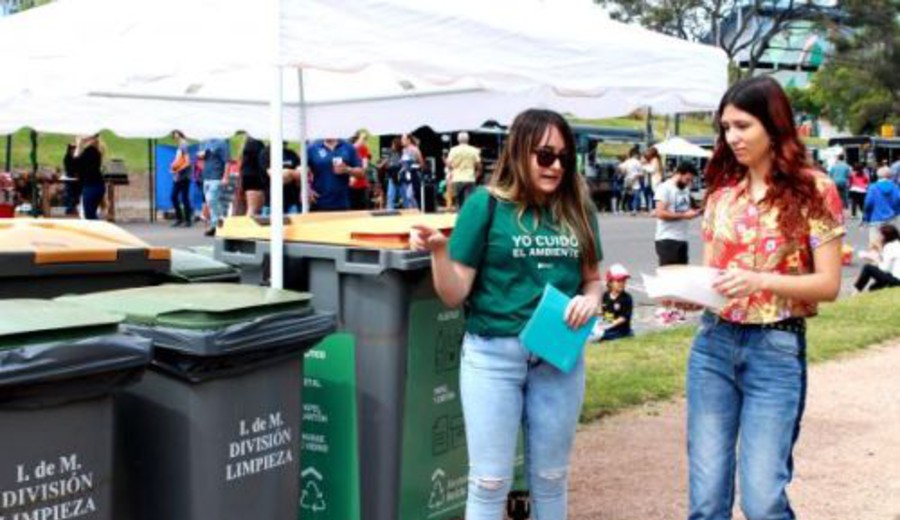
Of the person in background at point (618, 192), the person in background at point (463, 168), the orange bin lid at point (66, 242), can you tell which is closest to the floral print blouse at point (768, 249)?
the orange bin lid at point (66, 242)

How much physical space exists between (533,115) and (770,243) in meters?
0.92

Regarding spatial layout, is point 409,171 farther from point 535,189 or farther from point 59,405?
point 59,405

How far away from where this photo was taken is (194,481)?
3408 millimetres

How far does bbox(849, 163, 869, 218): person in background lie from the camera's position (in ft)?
113

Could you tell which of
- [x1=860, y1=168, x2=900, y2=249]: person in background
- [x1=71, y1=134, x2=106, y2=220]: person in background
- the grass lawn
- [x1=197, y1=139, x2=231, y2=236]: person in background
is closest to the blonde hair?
the grass lawn

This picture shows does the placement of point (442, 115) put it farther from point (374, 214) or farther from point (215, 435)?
point (215, 435)

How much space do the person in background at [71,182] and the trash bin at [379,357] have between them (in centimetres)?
1337

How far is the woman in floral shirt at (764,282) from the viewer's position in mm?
3430

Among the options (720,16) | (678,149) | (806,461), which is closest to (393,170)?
(806,461)

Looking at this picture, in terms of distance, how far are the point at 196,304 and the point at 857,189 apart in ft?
111

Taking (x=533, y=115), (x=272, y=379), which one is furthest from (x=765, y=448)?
(x=272, y=379)

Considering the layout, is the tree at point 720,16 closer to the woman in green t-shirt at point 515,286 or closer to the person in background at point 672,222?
the person in background at point 672,222

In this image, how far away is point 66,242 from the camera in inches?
173

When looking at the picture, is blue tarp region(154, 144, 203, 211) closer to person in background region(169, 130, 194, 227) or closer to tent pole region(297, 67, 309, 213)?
person in background region(169, 130, 194, 227)
